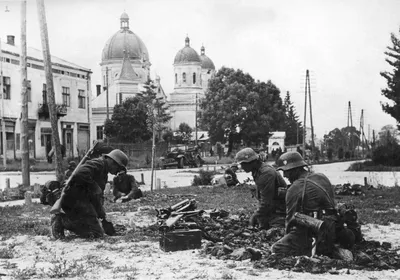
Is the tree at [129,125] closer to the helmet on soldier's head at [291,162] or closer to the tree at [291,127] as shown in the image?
the tree at [291,127]

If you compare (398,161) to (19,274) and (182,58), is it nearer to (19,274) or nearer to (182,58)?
(19,274)

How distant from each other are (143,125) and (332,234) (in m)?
47.3

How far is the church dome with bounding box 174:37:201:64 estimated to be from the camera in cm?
9350

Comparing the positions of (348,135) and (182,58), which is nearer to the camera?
(348,135)

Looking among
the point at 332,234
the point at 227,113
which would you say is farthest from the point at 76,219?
the point at 227,113

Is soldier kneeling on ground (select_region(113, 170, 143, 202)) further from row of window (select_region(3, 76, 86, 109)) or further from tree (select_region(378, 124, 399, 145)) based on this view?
tree (select_region(378, 124, 399, 145))

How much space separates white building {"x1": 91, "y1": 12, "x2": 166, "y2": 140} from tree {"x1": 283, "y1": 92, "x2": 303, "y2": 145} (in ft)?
60.0

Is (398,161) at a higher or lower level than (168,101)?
lower

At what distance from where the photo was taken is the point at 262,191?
9367mm

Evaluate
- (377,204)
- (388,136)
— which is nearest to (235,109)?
(388,136)

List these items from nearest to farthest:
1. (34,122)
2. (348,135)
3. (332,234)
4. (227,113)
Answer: (332,234), (34,122), (227,113), (348,135)

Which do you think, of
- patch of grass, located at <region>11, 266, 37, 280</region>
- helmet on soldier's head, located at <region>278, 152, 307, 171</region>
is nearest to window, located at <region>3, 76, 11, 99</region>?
patch of grass, located at <region>11, 266, 37, 280</region>

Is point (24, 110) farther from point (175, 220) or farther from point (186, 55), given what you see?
point (186, 55)

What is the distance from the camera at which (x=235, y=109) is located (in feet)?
197
